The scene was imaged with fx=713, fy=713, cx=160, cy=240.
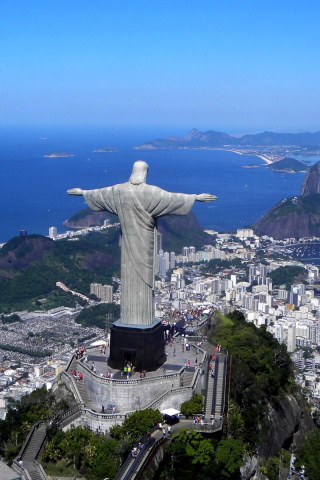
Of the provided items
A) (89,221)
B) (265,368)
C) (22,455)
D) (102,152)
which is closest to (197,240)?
(89,221)

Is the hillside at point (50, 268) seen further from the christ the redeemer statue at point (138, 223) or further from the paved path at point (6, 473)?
the paved path at point (6, 473)

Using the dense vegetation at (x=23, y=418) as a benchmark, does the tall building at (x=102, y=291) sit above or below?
below

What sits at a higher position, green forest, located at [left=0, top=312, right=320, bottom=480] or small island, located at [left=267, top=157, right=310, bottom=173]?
green forest, located at [left=0, top=312, right=320, bottom=480]

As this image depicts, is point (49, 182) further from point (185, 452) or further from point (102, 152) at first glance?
point (185, 452)

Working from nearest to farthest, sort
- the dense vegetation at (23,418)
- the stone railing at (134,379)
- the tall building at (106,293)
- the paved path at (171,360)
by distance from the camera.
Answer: the dense vegetation at (23,418) → the stone railing at (134,379) → the paved path at (171,360) → the tall building at (106,293)

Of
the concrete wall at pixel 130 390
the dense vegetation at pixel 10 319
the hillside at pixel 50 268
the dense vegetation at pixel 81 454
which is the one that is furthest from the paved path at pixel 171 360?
the hillside at pixel 50 268

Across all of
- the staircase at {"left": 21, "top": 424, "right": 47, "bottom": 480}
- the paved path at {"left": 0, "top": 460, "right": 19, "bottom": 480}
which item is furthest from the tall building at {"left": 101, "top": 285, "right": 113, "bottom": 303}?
the paved path at {"left": 0, "top": 460, "right": 19, "bottom": 480}

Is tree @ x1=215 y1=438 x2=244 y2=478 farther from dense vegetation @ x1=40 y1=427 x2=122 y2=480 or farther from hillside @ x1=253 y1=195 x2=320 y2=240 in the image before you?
hillside @ x1=253 y1=195 x2=320 y2=240
